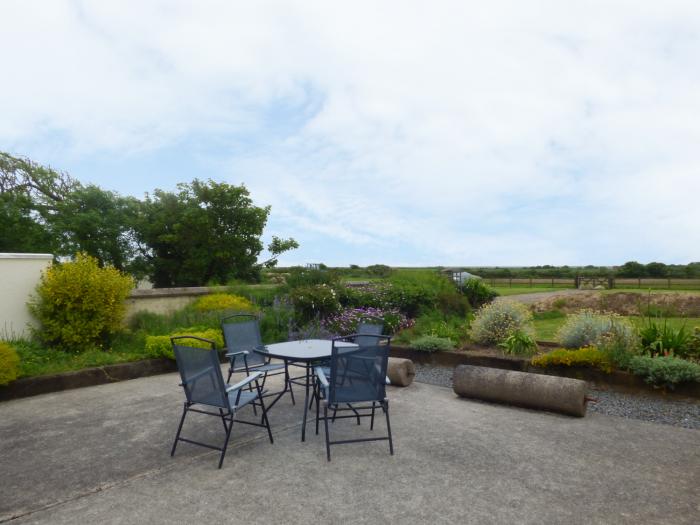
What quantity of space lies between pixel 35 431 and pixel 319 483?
3.05m

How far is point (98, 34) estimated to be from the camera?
7055 mm

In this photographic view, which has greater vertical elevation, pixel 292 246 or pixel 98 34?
pixel 98 34

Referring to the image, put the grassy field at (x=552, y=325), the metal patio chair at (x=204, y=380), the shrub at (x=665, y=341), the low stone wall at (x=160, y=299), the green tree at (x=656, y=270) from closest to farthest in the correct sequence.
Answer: the metal patio chair at (x=204, y=380) < the shrub at (x=665, y=341) < the low stone wall at (x=160, y=299) < the grassy field at (x=552, y=325) < the green tree at (x=656, y=270)

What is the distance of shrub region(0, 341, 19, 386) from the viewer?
536 centimetres

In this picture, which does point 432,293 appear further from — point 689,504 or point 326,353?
point 689,504

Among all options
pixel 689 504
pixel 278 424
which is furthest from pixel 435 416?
pixel 689 504

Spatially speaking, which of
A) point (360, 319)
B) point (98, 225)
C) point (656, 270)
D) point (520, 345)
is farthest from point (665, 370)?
point (656, 270)

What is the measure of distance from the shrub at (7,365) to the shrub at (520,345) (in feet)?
21.5

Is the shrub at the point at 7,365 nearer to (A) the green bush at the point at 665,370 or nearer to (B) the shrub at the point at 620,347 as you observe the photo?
(B) the shrub at the point at 620,347

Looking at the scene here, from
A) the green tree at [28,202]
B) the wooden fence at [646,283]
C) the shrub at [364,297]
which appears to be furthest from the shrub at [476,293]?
the green tree at [28,202]

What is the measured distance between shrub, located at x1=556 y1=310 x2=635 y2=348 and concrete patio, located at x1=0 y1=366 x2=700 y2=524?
186cm

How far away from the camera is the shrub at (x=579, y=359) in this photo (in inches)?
215

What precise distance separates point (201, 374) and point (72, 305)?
473 cm

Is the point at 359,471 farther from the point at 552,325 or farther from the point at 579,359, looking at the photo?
the point at 552,325
